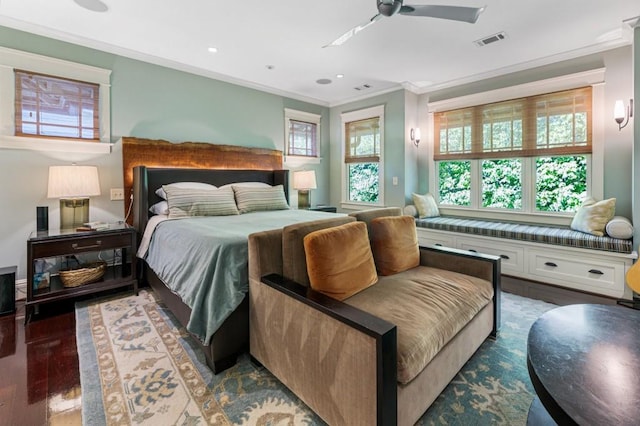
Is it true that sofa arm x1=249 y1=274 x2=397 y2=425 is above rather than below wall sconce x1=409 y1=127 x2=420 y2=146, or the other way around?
below

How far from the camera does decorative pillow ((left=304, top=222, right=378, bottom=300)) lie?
1.62 meters

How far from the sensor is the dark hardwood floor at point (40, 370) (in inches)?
59.4

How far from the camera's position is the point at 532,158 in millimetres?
3787

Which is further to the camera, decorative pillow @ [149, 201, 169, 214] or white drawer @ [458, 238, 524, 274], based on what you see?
white drawer @ [458, 238, 524, 274]

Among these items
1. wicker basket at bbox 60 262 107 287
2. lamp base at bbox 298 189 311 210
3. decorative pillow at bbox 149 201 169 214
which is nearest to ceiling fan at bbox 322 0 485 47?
decorative pillow at bbox 149 201 169 214

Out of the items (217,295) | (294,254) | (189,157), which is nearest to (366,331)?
(294,254)

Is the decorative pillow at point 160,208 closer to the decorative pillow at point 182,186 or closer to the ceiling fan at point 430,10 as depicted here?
the decorative pillow at point 182,186

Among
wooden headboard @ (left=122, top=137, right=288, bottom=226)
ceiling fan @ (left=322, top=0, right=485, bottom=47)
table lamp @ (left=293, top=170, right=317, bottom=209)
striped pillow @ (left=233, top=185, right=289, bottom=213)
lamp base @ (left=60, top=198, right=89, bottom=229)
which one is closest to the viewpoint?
ceiling fan @ (left=322, top=0, right=485, bottom=47)

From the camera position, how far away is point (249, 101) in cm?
450

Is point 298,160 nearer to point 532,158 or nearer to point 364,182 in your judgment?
point 364,182

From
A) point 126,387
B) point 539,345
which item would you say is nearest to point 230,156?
point 126,387

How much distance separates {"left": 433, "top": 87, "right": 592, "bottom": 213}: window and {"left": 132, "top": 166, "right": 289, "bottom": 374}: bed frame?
2570 millimetres

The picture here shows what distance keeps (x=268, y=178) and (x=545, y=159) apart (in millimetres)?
3734

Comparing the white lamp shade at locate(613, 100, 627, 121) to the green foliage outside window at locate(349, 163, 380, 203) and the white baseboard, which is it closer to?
the green foliage outside window at locate(349, 163, 380, 203)
